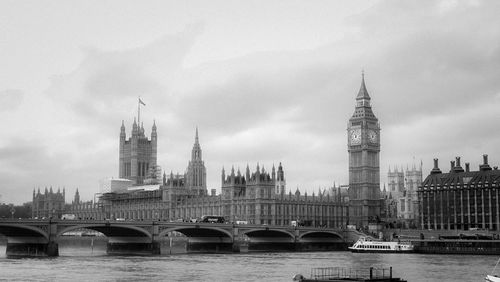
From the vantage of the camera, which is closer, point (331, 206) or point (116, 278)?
point (116, 278)

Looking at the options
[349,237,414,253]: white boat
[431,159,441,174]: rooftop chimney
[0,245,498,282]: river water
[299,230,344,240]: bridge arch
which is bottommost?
[0,245,498,282]: river water

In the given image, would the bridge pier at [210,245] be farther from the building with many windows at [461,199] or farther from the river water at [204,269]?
the building with many windows at [461,199]

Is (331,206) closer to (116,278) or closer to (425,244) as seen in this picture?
(425,244)

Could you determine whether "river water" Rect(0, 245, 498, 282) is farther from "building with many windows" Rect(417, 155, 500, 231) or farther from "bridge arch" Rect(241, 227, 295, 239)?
"building with many windows" Rect(417, 155, 500, 231)

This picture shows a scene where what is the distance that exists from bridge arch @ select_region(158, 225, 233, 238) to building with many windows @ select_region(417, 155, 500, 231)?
173 feet

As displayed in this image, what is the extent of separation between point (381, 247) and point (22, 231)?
60180 millimetres

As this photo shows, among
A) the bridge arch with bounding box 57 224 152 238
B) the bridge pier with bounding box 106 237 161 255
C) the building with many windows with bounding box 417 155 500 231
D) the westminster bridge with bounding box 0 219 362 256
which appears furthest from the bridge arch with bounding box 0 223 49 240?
the building with many windows with bounding box 417 155 500 231

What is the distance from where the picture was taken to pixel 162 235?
146500mm

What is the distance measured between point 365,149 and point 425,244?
184 ft

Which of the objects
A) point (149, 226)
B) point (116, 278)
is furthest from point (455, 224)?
point (116, 278)

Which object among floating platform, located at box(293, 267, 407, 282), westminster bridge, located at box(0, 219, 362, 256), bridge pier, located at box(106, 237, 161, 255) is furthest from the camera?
bridge pier, located at box(106, 237, 161, 255)

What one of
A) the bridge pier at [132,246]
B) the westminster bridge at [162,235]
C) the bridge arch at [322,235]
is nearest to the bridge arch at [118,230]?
the westminster bridge at [162,235]

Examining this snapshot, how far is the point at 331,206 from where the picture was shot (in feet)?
649

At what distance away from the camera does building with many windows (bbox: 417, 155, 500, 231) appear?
540 ft
